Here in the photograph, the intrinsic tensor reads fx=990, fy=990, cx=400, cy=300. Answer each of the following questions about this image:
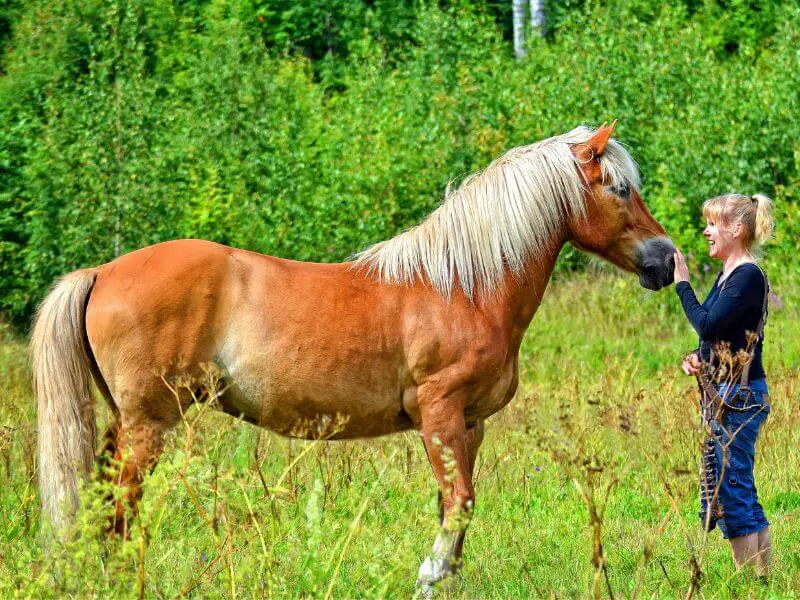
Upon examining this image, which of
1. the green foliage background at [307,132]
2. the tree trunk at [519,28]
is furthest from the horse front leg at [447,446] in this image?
the tree trunk at [519,28]

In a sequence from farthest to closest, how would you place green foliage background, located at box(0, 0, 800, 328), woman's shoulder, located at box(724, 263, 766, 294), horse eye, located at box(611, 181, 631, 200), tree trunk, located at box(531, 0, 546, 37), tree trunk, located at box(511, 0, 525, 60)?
tree trunk, located at box(531, 0, 546, 37), tree trunk, located at box(511, 0, 525, 60), green foliage background, located at box(0, 0, 800, 328), horse eye, located at box(611, 181, 631, 200), woman's shoulder, located at box(724, 263, 766, 294)

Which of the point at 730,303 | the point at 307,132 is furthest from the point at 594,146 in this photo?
the point at 307,132

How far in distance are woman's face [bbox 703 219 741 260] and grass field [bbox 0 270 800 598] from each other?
2.35ft

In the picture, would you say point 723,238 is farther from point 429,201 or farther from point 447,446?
point 429,201

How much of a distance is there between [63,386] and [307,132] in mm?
9634

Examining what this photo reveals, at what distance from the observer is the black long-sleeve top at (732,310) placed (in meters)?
4.15

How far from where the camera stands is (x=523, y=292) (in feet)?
14.9

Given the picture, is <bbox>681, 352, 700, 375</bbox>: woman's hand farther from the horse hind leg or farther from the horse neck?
the horse hind leg

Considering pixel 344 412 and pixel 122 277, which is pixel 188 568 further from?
pixel 122 277

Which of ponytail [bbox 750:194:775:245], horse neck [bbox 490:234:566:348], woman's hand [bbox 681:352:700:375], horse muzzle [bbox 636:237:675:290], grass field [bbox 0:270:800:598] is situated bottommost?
grass field [bbox 0:270:800:598]

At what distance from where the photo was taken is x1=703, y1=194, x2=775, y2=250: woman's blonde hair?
4199 millimetres

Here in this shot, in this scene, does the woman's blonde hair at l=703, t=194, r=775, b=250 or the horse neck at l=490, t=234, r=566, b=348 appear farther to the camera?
the horse neck at l=490, t=234, r=566, b=348

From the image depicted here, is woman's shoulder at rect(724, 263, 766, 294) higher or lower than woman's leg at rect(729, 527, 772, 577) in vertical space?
higher

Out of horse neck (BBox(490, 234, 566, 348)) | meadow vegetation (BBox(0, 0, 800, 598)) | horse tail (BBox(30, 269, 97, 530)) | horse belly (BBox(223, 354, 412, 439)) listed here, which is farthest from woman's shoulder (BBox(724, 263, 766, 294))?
horse tail (BBox(30, 269, 97, 530))
